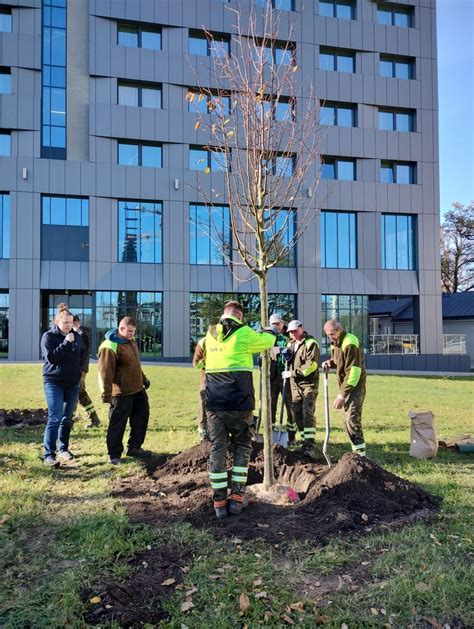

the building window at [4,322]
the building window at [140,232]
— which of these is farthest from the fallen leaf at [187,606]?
the building window at [4,322]

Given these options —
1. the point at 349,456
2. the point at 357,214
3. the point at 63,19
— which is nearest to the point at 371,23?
the point at 357,214

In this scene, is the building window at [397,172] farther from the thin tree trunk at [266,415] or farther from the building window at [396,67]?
the thin tree trunk at [266,415]

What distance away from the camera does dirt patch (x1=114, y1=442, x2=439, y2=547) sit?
13.8ft

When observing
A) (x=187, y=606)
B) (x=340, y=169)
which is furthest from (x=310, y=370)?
(x=340, y=169)

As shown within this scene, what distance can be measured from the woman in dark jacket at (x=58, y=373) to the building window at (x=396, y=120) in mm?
29407

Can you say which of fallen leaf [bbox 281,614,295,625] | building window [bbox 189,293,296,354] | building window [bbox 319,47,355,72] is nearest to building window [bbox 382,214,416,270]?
building window [bbox 189,293,296,354]

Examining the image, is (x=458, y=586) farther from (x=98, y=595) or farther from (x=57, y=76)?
(x=57, y=76)

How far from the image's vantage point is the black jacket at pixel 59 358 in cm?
648

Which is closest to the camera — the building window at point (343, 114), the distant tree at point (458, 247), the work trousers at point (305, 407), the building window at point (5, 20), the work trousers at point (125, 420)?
the work trousers at point (125, 420)

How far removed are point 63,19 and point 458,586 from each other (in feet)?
103

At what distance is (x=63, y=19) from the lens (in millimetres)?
27297

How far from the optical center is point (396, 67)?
1252 inches

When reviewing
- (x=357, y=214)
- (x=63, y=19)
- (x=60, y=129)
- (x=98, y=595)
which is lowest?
(x=98, y=595)

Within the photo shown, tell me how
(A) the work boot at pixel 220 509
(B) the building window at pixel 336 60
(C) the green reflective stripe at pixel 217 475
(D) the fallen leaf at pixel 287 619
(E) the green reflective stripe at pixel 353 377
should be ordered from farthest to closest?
(B) the building window at pixel 336 60 → (E) the green reflective stripe at pixel 353 377 → (C) the green reflective stripe at pixel 217 475 → (A) the work boot at pixel 220 509 → (D) the fallen leaf at pixel 287 619
